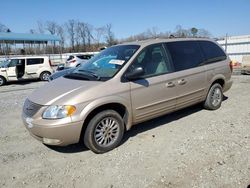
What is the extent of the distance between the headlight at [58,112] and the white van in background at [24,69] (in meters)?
11.9

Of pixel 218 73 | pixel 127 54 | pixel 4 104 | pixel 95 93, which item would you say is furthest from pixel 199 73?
pixel 4 104

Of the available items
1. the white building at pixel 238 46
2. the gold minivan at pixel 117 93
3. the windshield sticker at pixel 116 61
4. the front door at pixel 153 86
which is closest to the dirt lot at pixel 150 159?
the gold minivan at pixel 117 93

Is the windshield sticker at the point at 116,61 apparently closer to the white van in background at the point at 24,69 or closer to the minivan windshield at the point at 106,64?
the minivan windshield at the point at 106,64

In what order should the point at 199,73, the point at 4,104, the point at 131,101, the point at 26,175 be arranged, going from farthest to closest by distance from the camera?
the point at 4,104 < the point at 199,73 < the point at 131,101 < the point at 26,175

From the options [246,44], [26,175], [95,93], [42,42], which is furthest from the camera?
[42,42]

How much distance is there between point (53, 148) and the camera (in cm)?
439

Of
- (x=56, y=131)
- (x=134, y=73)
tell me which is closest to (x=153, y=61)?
(x=134, y=73)

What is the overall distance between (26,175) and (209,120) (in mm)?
3868

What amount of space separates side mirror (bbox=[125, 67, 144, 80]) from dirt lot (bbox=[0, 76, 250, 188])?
3.96 feet

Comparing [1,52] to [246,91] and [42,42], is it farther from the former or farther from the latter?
[246,91]

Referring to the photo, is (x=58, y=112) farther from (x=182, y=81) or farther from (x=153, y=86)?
(x=182, y=81)

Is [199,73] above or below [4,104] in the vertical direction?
above

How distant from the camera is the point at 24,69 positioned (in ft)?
48.7

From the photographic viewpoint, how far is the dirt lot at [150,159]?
10.8 feet
